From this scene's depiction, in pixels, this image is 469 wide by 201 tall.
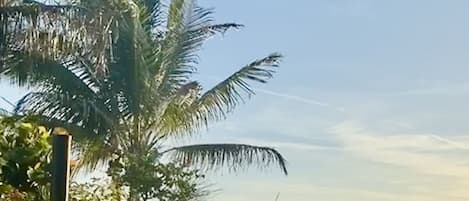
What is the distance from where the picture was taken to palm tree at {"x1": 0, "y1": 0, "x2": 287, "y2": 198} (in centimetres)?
1283

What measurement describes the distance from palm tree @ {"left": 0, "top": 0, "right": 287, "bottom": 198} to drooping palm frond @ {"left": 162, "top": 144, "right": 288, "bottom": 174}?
2cm

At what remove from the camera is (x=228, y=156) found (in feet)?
51.0

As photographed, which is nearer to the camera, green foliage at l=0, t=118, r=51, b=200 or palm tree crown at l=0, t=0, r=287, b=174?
green foliage at l=0, t=118, r=51, b=200

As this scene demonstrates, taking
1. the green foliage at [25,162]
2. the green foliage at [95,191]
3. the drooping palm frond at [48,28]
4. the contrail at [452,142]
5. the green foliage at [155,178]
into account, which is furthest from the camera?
the contrail at [452,142]

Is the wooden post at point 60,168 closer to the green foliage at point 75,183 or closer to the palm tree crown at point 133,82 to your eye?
the green foliage at point 75,183

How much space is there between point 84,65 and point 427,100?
5.95 metres

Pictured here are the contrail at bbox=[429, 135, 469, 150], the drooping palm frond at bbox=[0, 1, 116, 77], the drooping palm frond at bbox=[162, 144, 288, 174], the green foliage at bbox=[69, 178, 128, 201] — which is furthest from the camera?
the contrail at bbox=[429, 135, 469, 150]

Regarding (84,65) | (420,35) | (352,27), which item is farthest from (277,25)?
(84,65)

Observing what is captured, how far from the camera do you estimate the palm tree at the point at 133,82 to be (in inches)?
505

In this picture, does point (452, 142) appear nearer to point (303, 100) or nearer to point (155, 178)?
point (303, 100)

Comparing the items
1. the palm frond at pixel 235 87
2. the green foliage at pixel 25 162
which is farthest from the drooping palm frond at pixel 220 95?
the green foliage at pixel 25 162

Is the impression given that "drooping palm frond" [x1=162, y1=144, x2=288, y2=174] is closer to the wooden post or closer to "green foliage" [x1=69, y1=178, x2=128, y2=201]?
"green foliage" [x1=69, y1=178, x2=128, y2=201]

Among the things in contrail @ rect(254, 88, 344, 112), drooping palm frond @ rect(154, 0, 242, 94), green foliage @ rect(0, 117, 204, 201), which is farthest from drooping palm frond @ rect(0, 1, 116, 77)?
contrail @ rect(254, 88, 344, 112)

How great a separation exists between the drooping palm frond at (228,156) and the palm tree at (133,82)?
16mm
